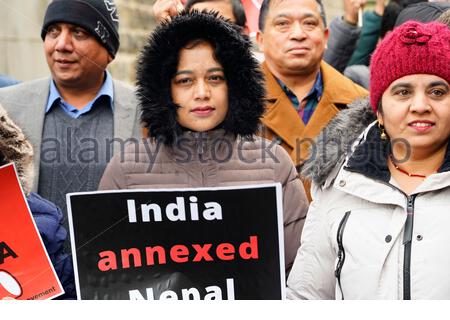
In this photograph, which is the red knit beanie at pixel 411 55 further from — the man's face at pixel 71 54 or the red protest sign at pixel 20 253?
the man's face at pixel 71 54

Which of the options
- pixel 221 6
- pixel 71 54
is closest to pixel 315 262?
pixel 71 54

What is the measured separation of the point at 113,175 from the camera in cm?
331

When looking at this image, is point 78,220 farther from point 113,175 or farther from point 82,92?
point 82,92

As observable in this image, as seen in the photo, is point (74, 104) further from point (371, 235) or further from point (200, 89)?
point (371, 235)

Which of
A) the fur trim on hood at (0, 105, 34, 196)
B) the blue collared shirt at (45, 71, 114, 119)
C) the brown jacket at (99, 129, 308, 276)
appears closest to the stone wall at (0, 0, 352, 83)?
the blue collared shirt at (45, 71, 114, 119)

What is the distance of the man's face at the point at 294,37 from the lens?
418 centimetres

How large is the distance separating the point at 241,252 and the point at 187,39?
0.88 metres

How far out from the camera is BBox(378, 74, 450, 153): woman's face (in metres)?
2.78

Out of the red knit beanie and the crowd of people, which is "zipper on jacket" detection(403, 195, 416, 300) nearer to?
the crowd of people

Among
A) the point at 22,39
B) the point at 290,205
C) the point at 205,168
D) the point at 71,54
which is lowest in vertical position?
the point at 290,205

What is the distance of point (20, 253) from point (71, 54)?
1.25 meters

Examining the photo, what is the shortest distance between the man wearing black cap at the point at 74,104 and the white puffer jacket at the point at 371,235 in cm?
115

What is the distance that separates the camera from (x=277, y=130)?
159 inches
